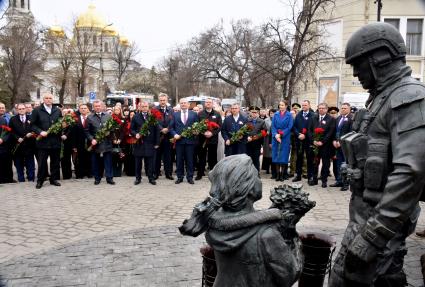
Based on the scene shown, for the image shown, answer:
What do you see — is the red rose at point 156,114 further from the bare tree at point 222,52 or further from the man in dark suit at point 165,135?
the bare tree at point 222,52

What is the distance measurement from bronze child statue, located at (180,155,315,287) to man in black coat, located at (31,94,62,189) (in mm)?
Result: 8924

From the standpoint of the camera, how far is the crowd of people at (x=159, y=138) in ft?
35.4

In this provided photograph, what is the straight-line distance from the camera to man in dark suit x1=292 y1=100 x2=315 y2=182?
1116 cm

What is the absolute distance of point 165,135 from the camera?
458 inches

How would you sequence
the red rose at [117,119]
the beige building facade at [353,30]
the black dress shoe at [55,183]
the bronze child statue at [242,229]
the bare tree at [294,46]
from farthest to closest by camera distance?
the beige building facade at [353,30], the bare tree at [294,46], the red rose at [117,119], the black dress shoe at [55,183], the bronze child statue at [242,229]

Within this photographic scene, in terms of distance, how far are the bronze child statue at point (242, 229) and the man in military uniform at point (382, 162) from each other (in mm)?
631

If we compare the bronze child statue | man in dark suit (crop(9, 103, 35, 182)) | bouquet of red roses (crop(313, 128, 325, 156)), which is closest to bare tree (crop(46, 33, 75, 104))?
man in dark suit (crop(9, 103, 35, 182))

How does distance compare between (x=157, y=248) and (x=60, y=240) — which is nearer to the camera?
(x=157, y=248)

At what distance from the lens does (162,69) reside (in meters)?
66.6

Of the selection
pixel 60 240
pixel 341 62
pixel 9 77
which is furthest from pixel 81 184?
pixel 9 77

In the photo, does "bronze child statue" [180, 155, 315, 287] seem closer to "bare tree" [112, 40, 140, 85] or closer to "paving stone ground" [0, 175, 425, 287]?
"paving stone ground" [0, 175, 425, 287]

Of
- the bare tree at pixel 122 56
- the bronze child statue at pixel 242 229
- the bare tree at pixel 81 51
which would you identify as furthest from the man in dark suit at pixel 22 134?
the bare tree at pixel 122 56

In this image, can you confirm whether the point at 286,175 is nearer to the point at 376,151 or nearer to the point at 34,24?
the point at 376,151

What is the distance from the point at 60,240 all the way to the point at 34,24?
37571mm
